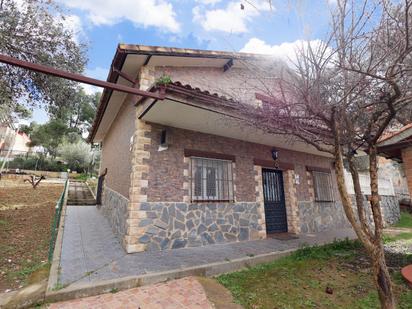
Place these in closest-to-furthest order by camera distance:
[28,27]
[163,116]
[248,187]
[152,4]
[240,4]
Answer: [240,4], [152,4], [163,116], [28,27], [248,187]

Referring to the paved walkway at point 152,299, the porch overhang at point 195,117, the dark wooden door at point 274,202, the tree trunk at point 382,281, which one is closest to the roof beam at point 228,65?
the porch overhang at point 195,117

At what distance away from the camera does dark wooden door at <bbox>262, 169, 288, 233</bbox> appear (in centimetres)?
810

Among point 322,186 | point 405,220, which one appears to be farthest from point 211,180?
point 405,220

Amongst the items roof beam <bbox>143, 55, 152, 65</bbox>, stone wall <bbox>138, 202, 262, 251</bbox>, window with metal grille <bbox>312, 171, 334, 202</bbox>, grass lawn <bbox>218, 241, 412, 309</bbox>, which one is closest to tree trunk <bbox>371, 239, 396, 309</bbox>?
grass lawn <bbox>218, 241, 412, 309</bbox>

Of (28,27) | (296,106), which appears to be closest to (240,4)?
(296,106)

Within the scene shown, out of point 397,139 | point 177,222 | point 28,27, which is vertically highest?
point 28,27

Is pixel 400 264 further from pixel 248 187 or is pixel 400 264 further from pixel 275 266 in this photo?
pixel 248 187

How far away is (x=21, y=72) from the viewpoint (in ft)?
20.2

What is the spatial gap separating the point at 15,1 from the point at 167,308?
8.17 m

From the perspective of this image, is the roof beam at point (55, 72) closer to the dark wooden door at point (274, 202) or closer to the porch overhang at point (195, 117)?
the porch overhang at point (195, 117)

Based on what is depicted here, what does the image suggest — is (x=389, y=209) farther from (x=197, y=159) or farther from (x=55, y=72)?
(x=55, y=72)

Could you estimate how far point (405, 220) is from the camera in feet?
42.8

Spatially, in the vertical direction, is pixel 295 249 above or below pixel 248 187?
below

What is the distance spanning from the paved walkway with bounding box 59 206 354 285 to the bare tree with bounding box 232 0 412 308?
3.01 meters
